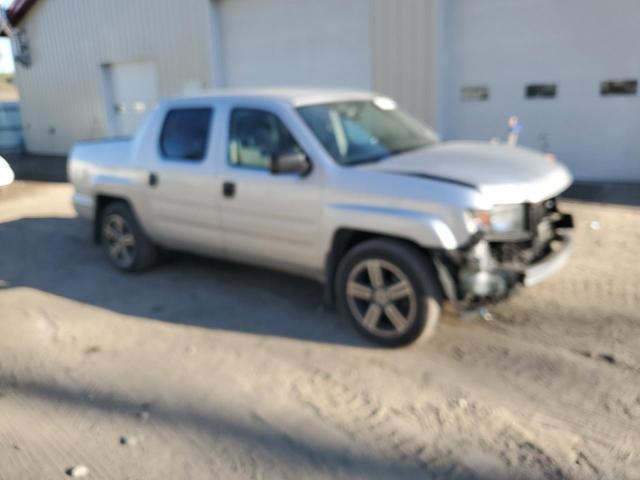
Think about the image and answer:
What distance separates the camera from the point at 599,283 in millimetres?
5320

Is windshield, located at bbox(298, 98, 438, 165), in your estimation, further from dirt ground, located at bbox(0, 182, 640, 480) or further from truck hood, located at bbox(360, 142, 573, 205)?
dirt ground, located at bbox(0, 182, 640, 480)

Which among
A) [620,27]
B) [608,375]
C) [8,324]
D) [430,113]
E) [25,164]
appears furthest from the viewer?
[25,164]

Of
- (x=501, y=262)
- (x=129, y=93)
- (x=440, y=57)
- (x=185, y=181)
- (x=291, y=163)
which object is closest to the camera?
(x=501, y=262)

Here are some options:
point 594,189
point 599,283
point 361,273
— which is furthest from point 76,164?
point 594,189

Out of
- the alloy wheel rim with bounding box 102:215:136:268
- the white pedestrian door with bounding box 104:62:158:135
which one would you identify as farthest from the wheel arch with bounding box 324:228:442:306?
the white pedestrian door with bounding box 104:62:158:135

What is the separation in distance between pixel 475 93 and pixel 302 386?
7.56 m

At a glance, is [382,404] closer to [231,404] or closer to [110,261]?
[231,404]

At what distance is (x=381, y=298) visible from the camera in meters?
4.26

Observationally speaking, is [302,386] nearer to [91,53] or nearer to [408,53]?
[408,53]

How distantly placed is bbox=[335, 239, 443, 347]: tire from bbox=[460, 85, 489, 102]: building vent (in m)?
6.58

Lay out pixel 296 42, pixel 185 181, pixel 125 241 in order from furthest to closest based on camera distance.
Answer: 1. pixel 296 42
2. pixel 125 241
3. pixel 185 181

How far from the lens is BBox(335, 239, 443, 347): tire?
4070mm

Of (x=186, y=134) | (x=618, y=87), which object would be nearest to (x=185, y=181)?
(x=186, y=134)

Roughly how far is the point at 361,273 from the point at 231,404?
132 centimetres
